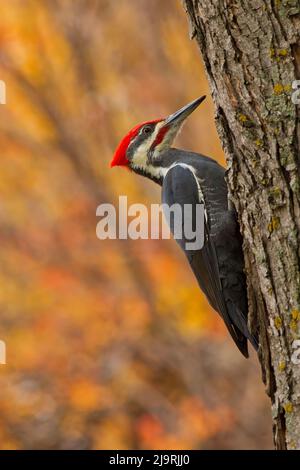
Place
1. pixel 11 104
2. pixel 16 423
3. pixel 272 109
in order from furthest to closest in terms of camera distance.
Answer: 1. pixel 16 423
2. pixel 11 104
3. pixel 272 109

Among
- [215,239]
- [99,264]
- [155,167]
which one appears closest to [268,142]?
[215,239]

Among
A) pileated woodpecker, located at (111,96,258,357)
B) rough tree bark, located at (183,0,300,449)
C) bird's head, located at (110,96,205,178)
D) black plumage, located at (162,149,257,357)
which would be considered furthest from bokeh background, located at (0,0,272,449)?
rough tree bark, located at (183,0,300,449)

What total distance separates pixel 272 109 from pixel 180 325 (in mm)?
5633

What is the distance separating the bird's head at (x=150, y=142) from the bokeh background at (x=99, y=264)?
10.1 feet

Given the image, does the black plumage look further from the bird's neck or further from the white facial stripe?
the white facial stripe

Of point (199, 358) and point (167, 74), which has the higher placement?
point (167, 74)

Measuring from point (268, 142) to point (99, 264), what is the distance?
5.63 meters

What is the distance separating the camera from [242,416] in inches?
317

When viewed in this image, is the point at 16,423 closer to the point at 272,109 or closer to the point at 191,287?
the point at 191,287

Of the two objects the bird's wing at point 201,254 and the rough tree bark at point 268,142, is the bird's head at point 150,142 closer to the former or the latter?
the bird's wing at point 201,254

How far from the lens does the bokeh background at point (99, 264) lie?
→ 26.2ft

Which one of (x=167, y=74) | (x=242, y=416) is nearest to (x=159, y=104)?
(x=167, y=74)

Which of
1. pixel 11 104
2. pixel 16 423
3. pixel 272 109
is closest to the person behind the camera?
pixel 272 109

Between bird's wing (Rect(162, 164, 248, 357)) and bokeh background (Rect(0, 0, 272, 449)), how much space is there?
369 cm
